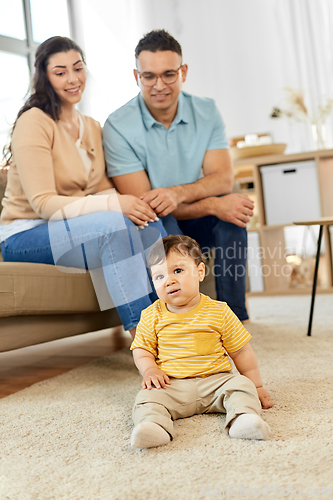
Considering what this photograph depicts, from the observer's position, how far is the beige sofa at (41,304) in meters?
1.21

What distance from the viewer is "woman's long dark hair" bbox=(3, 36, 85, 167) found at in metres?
1.49

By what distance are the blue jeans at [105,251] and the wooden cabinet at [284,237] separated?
1.78m

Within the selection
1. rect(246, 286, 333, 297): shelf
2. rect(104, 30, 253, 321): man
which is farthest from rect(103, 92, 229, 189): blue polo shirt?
rect(246, 286, 333, 297): shelf

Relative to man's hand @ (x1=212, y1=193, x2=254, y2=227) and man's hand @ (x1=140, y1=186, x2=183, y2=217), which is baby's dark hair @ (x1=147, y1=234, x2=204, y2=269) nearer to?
man's hand @ (x1=140, y1=186, x2=183, y2=217)

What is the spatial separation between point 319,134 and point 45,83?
2.08 metres

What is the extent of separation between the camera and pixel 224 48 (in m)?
3.89

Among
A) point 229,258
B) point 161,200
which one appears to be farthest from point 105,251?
point 229,258

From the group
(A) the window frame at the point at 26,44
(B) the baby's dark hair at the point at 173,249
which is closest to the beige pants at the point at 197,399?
(B) the baby's dark hair at the point at 173,249

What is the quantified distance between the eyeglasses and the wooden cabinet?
154 centimetres

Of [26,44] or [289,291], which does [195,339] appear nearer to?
[289,291]

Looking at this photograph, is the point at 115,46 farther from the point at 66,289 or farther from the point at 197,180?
the point at 66,289

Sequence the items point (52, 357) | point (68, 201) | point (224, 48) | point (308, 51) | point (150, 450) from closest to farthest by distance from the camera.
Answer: point (150, 450), point (68, 201), point (52, 357), point (308, 51), point (224, 48)

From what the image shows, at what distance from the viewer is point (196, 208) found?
1.63 metres

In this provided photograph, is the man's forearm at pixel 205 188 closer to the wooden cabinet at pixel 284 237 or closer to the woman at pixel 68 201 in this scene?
the woman at pixel 68 201
